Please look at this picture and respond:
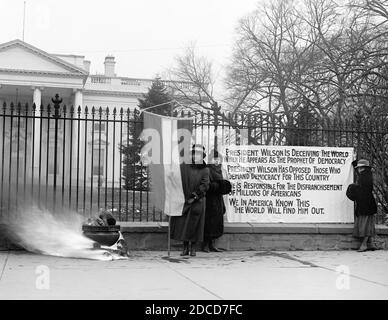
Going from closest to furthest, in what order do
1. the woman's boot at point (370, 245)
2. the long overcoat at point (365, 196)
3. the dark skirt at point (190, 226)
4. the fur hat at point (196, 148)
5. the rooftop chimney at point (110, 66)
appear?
the dark skirt at point (190, 226) → the fur hat at point (196, 148) → the long overcoat at point (365, 196) → the woman's boot at point (370, 245) → the rooftop chimney at point (110, 66)

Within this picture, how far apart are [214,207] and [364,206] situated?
2.83 metres

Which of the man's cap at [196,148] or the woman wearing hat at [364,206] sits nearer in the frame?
the man's cap at [196,148]

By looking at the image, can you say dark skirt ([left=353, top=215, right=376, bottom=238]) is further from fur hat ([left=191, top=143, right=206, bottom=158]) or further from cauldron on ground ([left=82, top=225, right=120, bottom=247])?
cauldron on ground ([left=82, top=225, right=120, bottom=247])

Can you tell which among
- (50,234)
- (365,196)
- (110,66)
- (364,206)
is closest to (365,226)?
(364,206)

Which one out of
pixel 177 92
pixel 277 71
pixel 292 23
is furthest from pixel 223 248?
pixel 177 92

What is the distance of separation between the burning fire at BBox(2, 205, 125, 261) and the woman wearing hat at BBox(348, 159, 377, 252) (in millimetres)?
4507

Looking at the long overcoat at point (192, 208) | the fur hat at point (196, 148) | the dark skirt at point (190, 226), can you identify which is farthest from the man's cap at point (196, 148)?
the dark skirt at point (190, 226)

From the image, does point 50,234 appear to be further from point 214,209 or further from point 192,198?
point 214,209

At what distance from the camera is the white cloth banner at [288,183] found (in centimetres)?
1035

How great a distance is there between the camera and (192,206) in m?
9.22

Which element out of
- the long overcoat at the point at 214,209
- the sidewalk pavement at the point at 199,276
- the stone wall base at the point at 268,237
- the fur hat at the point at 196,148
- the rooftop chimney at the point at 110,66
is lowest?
the sidewalk pavement at the point at 199,276

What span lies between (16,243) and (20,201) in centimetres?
75

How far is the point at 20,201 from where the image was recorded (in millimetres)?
9414

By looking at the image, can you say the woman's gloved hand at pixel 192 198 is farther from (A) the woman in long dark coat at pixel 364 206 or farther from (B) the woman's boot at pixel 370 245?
(B) the woman's boot at pixel 370 245
